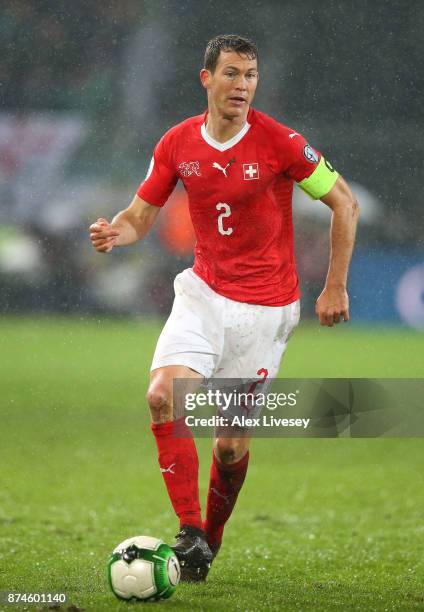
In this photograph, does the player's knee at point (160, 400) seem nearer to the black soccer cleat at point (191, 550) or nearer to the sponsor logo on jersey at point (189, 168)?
the black soccer cleat at point (191, 550)

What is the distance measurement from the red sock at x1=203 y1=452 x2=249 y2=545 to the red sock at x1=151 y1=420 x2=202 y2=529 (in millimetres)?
525

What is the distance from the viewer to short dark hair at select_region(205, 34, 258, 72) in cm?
450

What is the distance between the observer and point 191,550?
4.32 meters

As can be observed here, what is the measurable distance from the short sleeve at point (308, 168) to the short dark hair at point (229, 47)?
376 mm

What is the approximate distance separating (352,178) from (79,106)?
4880 millimetres

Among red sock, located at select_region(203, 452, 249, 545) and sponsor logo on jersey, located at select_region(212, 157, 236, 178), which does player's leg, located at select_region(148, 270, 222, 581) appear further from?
sponsor logo on jersey, located at select_region(212, 157, 236, 178)

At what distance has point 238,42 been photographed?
451cm

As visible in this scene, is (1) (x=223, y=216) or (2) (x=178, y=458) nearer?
(2) (x=178, y=458)

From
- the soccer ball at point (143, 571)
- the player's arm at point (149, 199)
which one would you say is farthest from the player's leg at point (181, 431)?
the player's arm at point (149, 199)

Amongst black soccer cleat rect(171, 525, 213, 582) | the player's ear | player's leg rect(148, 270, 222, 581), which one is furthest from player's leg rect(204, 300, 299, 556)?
the player's ear

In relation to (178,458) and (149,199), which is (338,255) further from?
(178,458)

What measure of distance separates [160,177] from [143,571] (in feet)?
5.60

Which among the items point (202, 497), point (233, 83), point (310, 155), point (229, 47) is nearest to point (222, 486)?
point (310, 155)

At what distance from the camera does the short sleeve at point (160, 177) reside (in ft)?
15.5
